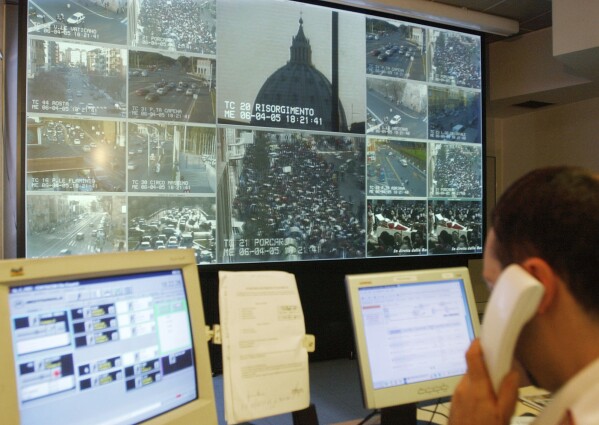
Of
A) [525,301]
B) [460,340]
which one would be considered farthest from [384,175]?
[525,301]

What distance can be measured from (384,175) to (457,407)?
2455 millimetres

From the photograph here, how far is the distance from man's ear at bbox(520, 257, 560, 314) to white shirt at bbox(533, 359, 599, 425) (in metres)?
0.10

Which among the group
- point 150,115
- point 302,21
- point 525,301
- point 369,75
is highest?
point 302,21

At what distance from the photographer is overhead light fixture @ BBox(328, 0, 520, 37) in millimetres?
3148

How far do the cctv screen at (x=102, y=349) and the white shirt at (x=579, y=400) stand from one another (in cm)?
65

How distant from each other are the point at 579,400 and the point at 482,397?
0.15 metres

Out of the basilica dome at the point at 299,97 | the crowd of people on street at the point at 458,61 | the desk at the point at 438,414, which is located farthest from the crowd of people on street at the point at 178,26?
the desk at the point at 438,414

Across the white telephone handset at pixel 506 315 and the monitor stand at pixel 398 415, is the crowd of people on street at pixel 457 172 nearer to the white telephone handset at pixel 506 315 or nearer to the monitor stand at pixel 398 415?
the monitor stand at pixel 398 415

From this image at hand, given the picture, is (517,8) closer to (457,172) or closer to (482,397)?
(457,172)

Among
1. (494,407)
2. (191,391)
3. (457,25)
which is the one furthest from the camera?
(457,25)

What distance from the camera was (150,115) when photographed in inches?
101

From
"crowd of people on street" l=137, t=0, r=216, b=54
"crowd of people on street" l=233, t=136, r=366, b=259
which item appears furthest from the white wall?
"crowd of people on street" l=137, t=0, r=216, b=54

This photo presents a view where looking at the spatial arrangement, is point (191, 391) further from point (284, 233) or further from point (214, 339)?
point (284, 233)

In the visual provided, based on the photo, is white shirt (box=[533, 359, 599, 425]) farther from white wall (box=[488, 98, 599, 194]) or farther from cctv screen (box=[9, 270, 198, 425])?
white wall (box=[488, 98, 599, 194])
